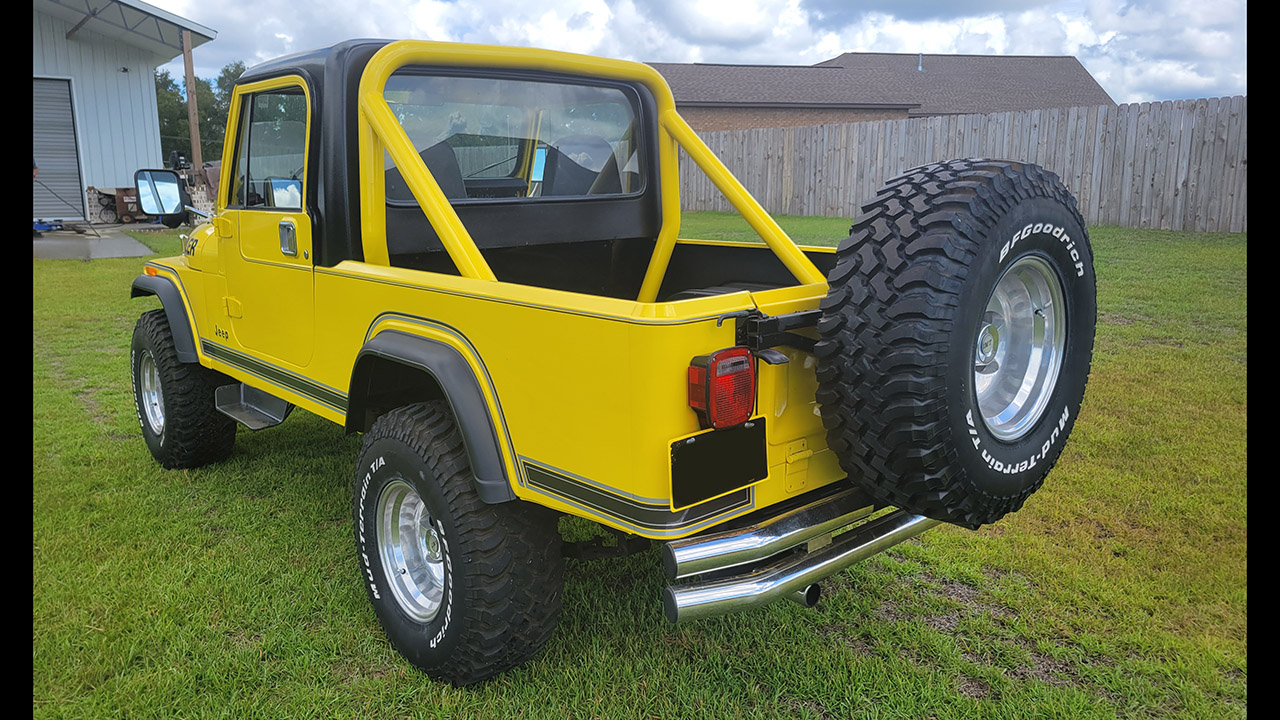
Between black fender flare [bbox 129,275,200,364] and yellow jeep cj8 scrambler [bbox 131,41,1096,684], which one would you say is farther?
black fender flare [bbox 129,275,200,364]

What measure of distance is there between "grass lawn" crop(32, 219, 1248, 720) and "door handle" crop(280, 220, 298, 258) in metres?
1.38

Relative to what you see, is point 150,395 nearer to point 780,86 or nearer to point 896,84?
point 780,86

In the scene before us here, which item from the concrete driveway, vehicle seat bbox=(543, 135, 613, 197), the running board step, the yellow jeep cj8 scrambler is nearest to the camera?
the yellow jeep cj8 scrambler

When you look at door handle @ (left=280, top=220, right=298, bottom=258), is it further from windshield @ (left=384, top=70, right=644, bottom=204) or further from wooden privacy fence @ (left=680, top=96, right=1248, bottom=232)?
wooden privacy fence @ (left=680, top=96, right=1248, bottom=232)

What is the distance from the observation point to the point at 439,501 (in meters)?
2.81

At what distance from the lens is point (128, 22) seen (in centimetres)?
1933

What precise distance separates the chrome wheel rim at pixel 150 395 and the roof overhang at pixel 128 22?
16041 mm

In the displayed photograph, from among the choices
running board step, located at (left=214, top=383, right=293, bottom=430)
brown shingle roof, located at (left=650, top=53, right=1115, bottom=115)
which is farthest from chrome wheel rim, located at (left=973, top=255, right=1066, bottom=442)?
brown shingle roof, located at (left=650, top=53, right=1115, bottom=115)

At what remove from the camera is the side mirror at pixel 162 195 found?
4.33 m

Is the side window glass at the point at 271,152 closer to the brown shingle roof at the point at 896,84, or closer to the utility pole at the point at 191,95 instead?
the utility pole at the point at 191,95

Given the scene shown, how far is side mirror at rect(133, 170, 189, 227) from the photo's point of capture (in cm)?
433

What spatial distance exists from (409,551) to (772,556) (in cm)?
137
